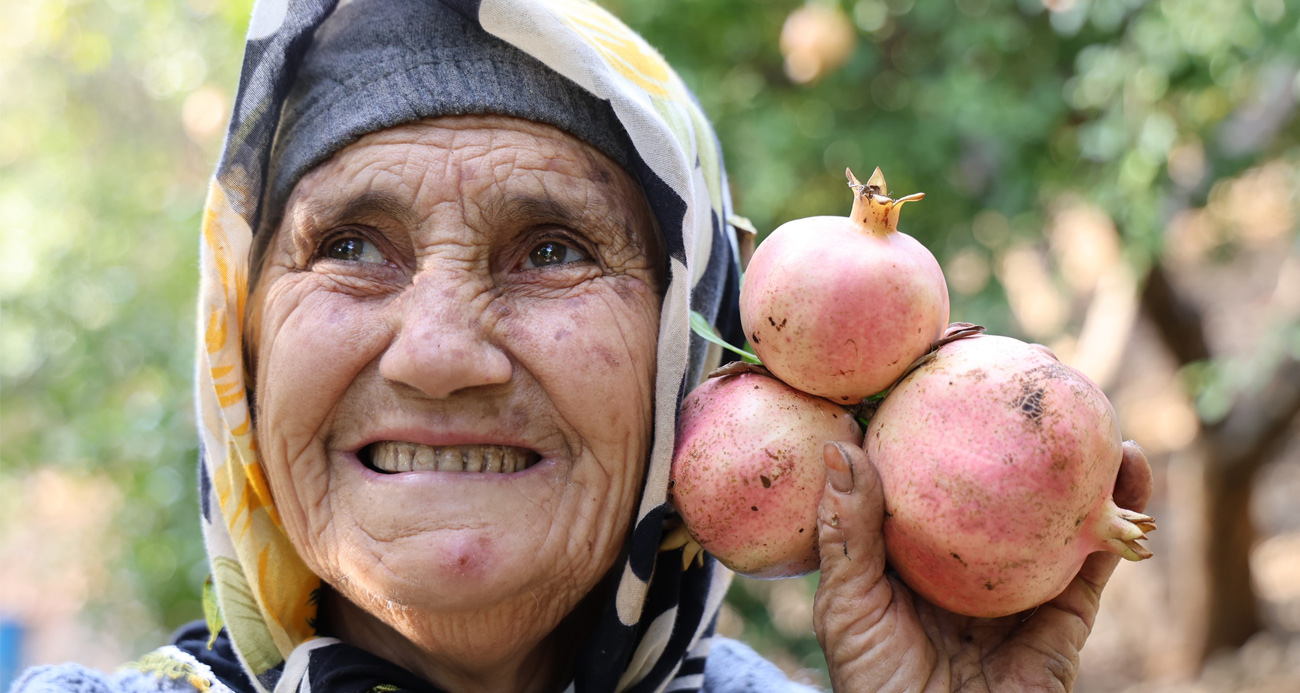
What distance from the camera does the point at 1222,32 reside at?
3773 millimetres

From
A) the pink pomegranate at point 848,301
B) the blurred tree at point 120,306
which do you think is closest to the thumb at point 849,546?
the pink pomegranate at point 848,301

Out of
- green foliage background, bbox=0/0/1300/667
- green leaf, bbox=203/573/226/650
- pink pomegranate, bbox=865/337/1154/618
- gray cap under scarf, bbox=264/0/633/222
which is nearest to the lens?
pink pomegranate, bbox=865/337/1154/618

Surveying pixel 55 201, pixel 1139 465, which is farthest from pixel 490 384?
pixel 55 201

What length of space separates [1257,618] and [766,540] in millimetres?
6886

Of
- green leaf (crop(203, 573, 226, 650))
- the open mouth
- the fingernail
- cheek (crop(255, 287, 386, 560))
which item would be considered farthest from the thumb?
green leaf (crop(203, 573, 226, 650))

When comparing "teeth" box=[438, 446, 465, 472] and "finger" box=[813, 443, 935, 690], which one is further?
"teeth" box=[438, 446, 465, 472]

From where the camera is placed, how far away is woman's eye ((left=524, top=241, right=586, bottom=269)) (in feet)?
6.04

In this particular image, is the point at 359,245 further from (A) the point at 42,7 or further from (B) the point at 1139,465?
(A) the point at 42,7

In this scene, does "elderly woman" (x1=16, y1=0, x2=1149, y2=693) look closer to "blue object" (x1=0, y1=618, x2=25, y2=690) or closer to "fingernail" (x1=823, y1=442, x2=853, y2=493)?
"fingernail" (x1=823, y1=442, x2=853, y2=493)

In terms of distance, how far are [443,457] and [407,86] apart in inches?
26.1

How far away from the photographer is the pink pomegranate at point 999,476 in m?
1.43

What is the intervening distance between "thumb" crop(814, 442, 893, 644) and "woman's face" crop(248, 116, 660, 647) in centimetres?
40

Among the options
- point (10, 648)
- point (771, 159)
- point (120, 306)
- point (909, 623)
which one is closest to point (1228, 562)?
point (771, 159)

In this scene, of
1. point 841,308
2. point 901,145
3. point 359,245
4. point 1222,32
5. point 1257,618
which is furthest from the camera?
point 1257,618
